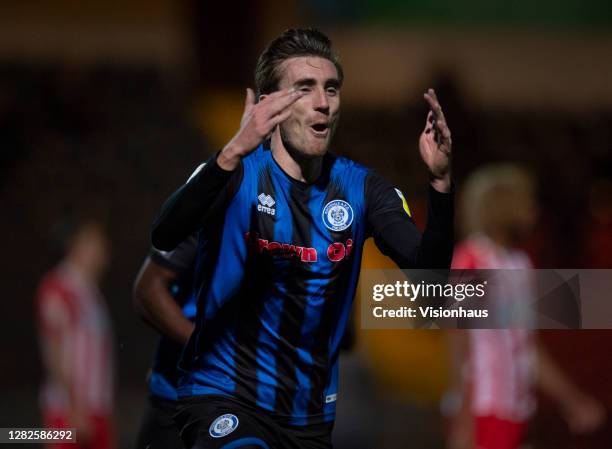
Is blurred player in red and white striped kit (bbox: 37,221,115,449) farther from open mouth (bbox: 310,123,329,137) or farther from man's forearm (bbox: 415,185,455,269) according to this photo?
man's forearm (bbox: 415,185,455,269)

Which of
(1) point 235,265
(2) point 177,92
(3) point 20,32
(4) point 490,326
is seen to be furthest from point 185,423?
(3) point 20,32

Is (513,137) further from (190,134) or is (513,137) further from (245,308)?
(245,308)

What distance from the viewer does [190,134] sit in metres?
13.9

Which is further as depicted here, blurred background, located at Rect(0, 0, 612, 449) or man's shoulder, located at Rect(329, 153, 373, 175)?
blurred background, located at Rect(0, 0, 612, 449)

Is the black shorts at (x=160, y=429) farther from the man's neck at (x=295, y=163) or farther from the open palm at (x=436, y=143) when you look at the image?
the open palm at (x=436, y=143)

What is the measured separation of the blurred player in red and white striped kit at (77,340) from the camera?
7258 millimetres

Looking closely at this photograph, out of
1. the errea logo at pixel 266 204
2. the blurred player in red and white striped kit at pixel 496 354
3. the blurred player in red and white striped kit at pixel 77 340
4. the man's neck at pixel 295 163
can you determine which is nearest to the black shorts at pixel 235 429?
the errea logo at pixel 266 204

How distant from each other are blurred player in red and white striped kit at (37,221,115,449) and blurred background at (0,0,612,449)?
2655 mm

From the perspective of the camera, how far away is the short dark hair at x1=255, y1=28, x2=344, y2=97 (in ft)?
12.0

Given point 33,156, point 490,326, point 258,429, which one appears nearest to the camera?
point 258,429

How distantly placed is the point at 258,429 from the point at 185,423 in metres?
0.27

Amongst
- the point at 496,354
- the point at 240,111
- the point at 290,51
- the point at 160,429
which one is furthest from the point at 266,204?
the point at 240,111

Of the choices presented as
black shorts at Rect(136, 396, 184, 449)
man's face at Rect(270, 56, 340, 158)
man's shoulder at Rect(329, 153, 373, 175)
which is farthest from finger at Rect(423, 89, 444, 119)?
black shorts at Rect(136, 396, 184, 449)

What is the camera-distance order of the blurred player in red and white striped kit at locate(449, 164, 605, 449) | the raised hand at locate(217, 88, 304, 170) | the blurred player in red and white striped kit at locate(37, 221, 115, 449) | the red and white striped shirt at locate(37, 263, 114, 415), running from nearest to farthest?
the raised hand at locate(217, 88, 304, 170) < the blurred player in red and white striped kit at locate(449, 164, 605, 449) < the blurred player in red and white striped kit at locate(37, 221, 115, 449) < the red and white striped shirt at locate(37, 263, 114, 415)
